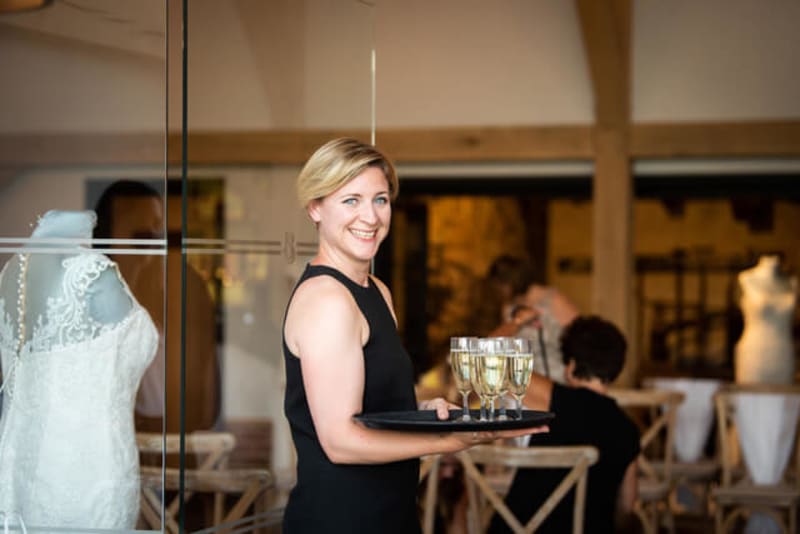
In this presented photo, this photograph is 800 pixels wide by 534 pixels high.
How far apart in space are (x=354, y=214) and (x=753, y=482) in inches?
151

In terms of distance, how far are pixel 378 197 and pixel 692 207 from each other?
759cm

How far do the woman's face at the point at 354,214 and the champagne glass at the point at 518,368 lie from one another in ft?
1.10

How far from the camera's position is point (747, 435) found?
562 centimetres

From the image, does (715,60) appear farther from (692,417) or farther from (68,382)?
(68,382)

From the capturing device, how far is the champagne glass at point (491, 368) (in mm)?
2303

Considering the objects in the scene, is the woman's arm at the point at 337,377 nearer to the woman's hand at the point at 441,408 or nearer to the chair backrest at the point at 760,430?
the woman's hand at the point at 441,408

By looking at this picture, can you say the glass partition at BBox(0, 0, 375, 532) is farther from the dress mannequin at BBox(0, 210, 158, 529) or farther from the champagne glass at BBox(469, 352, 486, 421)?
the champagne glass at BBox(469, 352, 486, 421)

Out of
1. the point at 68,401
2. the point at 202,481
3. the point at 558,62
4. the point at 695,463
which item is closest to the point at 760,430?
the point at 695,463

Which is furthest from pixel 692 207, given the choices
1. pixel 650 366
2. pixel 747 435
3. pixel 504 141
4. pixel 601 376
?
pixel 601 376

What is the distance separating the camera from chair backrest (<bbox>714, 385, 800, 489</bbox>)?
5.53 meters

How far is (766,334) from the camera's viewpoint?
714 centimetres

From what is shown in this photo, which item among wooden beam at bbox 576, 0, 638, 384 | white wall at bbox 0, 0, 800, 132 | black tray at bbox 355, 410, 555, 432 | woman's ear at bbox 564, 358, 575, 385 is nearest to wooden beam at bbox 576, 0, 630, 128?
wooden beam at bbox 576, 0, 638, 384

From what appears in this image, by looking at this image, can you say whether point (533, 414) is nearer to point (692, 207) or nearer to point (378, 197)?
point (378, 197)

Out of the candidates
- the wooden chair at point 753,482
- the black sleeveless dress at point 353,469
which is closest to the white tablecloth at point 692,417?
the wooden chair at point 753,482
